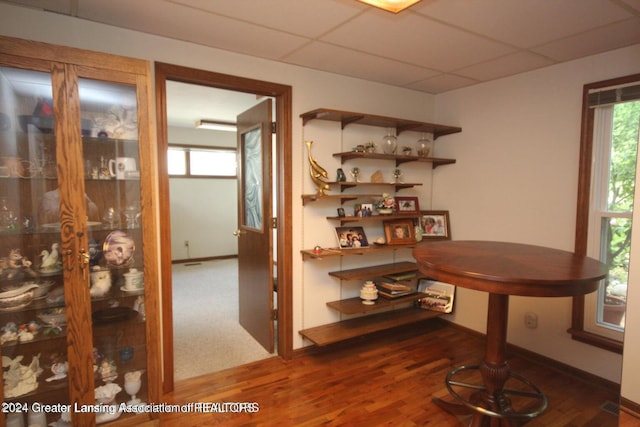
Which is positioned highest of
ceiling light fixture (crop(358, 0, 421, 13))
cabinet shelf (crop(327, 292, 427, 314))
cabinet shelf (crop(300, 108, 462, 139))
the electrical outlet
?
ceiling light fixture (crop(358, 0, 421, 13))

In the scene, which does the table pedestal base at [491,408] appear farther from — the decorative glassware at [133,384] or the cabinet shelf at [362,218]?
the decorative glassware at [133,384]

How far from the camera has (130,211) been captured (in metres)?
1.98

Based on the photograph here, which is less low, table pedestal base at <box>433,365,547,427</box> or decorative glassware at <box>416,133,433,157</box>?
decorative glassware at <box>416,133,433,157</box>

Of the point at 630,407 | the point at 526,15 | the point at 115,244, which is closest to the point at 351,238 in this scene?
the point at 115,244

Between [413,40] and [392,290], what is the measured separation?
2.01 meters

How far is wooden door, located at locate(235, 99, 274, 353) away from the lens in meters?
2.94

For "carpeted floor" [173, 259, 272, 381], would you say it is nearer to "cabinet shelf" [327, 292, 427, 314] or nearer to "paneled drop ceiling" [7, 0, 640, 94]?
"cabinet shelf" [327, 292, 427, 314]

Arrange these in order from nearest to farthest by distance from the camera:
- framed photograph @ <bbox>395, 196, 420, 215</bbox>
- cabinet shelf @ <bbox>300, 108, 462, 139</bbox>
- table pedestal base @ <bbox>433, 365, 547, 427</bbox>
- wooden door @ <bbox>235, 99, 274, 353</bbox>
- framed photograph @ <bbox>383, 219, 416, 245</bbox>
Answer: table pedestal base @ <bbox>433, 365, 547, 427</bbox>
cabinet shelf @ <bbox>300, 108, 462, 139</bbox>
wooden door @ <bbox>235, 99, 274, 353</bbox>
framed photograph @ <bbox>383, 219, 416, 245</bbox>
framed photograph @ <bbox>395, 196, 420, 215</bbox>

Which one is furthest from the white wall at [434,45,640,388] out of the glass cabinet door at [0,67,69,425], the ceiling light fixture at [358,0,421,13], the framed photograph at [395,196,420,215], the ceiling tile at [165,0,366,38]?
→ the glass cabinet door at [0,67,69,425]

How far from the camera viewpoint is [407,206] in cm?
337

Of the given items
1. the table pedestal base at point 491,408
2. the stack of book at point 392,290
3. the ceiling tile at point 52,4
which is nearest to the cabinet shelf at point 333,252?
the stack of book at point 392,290

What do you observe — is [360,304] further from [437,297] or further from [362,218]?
[437,297]

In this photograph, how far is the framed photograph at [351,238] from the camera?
3.01 metres

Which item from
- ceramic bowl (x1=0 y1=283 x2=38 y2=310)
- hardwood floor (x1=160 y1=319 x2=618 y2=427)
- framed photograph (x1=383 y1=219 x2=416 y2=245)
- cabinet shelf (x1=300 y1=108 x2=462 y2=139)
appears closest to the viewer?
ceramic bowl (x1=0 y1=283 x2=38 y2=310)
